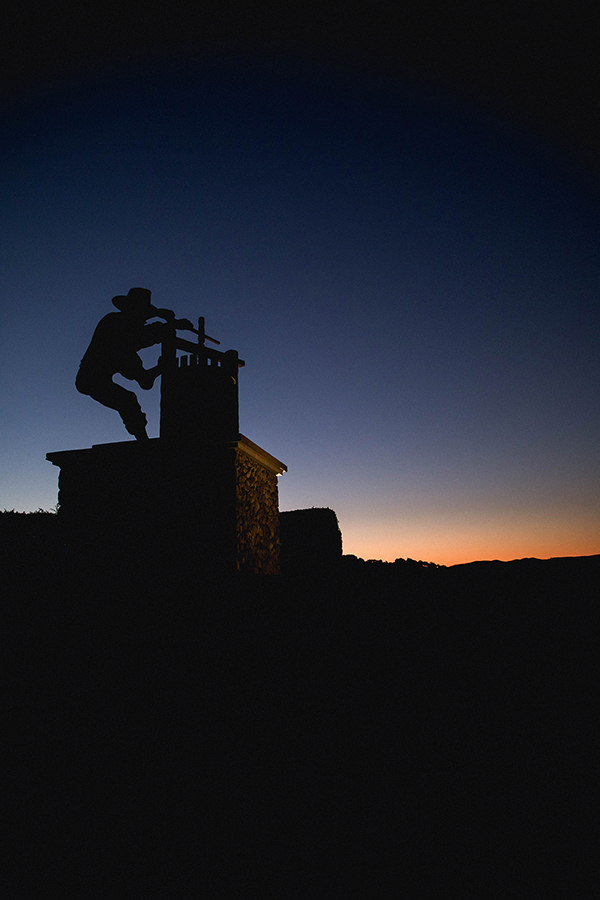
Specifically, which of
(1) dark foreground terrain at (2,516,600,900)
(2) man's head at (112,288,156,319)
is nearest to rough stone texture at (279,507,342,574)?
(2) man's head at (112,288,156,319)

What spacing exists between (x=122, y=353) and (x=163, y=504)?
256 centimetres

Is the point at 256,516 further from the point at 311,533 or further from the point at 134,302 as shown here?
the point at 311,533

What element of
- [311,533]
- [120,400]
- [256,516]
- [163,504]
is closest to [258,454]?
[256,516]

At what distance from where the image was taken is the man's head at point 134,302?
7508 millimetres

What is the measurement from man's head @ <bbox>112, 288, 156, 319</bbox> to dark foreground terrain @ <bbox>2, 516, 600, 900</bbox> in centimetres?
468

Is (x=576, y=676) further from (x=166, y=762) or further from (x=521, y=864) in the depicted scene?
(x=166, y=762)

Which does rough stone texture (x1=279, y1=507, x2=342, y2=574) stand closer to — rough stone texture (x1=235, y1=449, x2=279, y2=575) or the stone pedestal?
rough stone texture (x1=235, y1=449, x2=279, y2=575)

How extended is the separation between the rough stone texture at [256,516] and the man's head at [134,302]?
9.15 ft

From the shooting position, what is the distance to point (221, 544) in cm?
749

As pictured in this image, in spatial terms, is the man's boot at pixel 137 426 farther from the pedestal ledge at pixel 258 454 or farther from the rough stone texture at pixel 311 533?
the rough stone texture at pixel 311 533

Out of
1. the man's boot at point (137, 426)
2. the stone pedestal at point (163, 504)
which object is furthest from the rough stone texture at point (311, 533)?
the man's boot at point (137, 426)

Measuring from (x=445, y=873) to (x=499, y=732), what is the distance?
118cm

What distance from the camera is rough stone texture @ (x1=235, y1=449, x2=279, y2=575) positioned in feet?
25.4

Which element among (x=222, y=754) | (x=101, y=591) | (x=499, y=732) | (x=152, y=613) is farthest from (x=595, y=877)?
(x=101, y=591)
